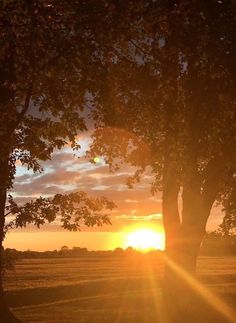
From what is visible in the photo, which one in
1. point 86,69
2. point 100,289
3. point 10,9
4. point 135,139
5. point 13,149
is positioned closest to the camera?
point 10,9

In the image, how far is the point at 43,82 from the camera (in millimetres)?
15070

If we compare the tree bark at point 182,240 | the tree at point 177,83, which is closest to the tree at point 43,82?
the tree at point 177,83

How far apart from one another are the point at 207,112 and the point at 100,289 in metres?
21.2

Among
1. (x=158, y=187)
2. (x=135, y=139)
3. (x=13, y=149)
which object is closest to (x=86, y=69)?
(x=13, y=149)

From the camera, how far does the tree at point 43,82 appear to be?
1309 centimetres

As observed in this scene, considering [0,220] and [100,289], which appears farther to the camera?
[100,289]

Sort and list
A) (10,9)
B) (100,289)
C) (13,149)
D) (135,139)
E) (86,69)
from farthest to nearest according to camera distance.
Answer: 1. (100,289)
2. (135,139)
3. (13,149)
4. (86,69)
5. (10,9)

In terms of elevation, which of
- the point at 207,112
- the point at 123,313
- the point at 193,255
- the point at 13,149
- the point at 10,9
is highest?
the point at 10,9

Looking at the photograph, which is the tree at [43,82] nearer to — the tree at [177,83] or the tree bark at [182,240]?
the tree at [177,83]

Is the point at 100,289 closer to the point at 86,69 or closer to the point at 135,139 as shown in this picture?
the point at 135,139

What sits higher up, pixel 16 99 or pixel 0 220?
pixel 16 99

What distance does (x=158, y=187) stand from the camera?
28.5m

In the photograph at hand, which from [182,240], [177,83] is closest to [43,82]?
[177,83]

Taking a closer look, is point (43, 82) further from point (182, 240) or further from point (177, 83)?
point (182, 240)
